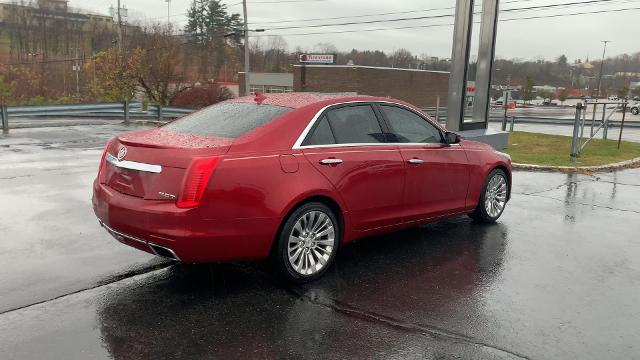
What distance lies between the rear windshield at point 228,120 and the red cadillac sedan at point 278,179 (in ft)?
0.06

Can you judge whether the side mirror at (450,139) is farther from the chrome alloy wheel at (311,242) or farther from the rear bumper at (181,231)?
the rear bumper at (181,231)

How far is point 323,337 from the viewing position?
3.71 metres

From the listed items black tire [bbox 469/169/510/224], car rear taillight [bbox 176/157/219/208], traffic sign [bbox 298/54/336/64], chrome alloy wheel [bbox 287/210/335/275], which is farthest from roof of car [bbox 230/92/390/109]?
traffic sign [bbox 298/54/336/64]

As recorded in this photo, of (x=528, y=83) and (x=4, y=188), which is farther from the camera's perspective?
(x=528, y=83)

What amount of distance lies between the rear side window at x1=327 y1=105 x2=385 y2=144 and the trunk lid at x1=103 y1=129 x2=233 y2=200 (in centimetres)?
113

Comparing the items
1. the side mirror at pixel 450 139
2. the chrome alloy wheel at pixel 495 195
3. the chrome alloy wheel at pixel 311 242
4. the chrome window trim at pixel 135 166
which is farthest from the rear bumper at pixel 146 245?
the chrome alloy wheel at pixel 495 195

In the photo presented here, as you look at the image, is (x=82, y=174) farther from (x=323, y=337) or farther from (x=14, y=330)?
(x=323, y=337)

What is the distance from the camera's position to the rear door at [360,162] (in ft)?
15.6

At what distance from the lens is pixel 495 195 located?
701cm

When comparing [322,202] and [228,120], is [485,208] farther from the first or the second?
[228,120]

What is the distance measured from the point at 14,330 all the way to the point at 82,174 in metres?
6.66

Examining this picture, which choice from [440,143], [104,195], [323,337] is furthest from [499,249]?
[104,195]

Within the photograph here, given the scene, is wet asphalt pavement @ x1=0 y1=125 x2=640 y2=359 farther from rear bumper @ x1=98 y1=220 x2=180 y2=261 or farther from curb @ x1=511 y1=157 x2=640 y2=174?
curb @ x1=511 y1=157 x2=640 y2=174

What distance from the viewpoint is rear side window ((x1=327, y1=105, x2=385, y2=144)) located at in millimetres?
5012
